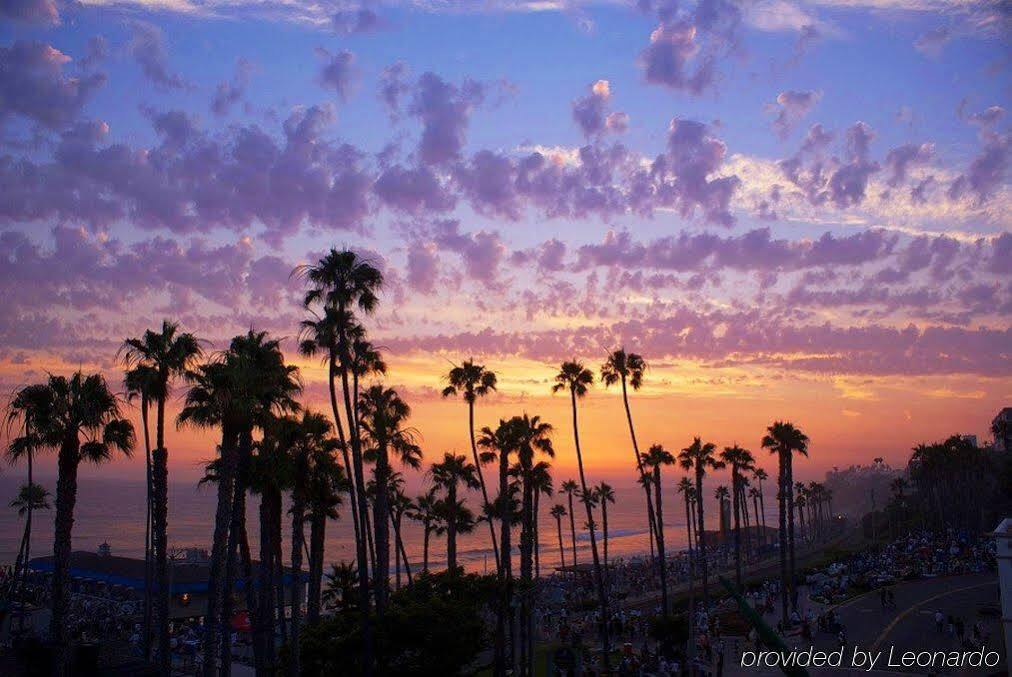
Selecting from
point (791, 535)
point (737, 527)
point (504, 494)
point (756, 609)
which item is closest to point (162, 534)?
point (504, 494)

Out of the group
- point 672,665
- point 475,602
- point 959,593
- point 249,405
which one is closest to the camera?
point 249,405

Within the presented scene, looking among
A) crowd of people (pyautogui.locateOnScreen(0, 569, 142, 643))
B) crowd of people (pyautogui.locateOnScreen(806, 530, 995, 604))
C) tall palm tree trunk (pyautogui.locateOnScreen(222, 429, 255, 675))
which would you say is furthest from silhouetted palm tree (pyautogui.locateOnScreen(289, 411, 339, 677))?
crowd of people (pyautogui.locateOnScreen(806, 530, 995, 604))

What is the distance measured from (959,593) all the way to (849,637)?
1665cm

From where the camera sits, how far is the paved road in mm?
36119

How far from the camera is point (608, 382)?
47.6 metres

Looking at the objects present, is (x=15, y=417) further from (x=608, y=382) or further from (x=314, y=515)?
(x=608, y=382)

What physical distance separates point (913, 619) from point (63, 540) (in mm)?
45380

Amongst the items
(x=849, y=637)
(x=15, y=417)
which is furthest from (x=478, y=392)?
(x=849, y=637)

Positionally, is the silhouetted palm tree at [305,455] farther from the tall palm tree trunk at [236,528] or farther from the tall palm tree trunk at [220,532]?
the tall palm tree trunk at [220,532]

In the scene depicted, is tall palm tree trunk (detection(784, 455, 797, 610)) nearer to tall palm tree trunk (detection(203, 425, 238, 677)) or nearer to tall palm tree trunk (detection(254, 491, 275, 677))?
tall palm tree trunk (detection(254, 491, 275, 677))

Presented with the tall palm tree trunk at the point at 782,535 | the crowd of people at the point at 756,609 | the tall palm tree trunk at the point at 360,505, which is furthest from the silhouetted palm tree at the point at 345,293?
the tall palm tree trunk at the point at 782,535

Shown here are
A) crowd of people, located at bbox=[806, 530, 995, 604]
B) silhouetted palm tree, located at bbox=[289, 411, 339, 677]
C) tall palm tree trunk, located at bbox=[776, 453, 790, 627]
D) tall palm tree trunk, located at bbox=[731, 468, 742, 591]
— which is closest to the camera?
silhouetted palm tree, located at bbox=[289, 411, 339, 677]

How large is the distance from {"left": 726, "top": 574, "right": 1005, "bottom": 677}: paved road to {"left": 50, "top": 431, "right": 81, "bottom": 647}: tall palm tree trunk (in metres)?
28.8

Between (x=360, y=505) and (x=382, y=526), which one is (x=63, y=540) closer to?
(x=360, y=505)
